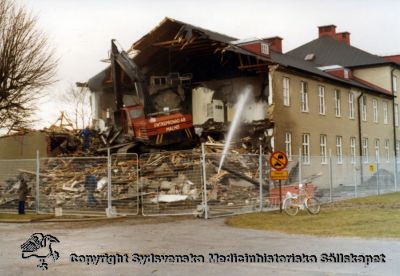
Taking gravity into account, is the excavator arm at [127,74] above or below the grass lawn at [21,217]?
above

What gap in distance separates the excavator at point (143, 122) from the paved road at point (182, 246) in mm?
8954

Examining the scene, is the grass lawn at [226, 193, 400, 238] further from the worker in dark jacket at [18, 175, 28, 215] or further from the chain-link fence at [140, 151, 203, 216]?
the worker in dark jacket at [18, 175, 28, 215]

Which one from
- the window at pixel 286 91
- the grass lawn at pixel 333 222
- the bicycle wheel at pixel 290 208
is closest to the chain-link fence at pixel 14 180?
the grass lawn at pixel 333 222

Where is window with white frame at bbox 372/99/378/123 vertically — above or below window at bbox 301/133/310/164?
above

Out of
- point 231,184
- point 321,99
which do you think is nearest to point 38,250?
point 231,184

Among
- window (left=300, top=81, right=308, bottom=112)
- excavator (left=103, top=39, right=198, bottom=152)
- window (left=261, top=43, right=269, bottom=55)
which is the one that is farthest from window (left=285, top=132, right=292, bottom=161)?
excavator (left=103, top=39, right=198, bottom=152)

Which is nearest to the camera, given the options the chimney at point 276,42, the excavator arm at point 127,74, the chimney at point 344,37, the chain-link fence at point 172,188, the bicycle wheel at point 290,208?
the bicycle wheel at point 290,208

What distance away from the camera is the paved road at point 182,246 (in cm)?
944

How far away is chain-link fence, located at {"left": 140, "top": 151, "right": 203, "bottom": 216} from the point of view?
21.2m

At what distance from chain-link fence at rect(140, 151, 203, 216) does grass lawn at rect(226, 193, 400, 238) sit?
2567 mm

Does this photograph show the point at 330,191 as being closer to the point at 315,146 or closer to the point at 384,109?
the point at 315,146

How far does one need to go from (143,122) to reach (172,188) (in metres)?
6.49

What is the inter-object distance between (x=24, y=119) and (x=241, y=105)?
37.6 ft

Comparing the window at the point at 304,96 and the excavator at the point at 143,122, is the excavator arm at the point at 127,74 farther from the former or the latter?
the window at the point at 304,96
